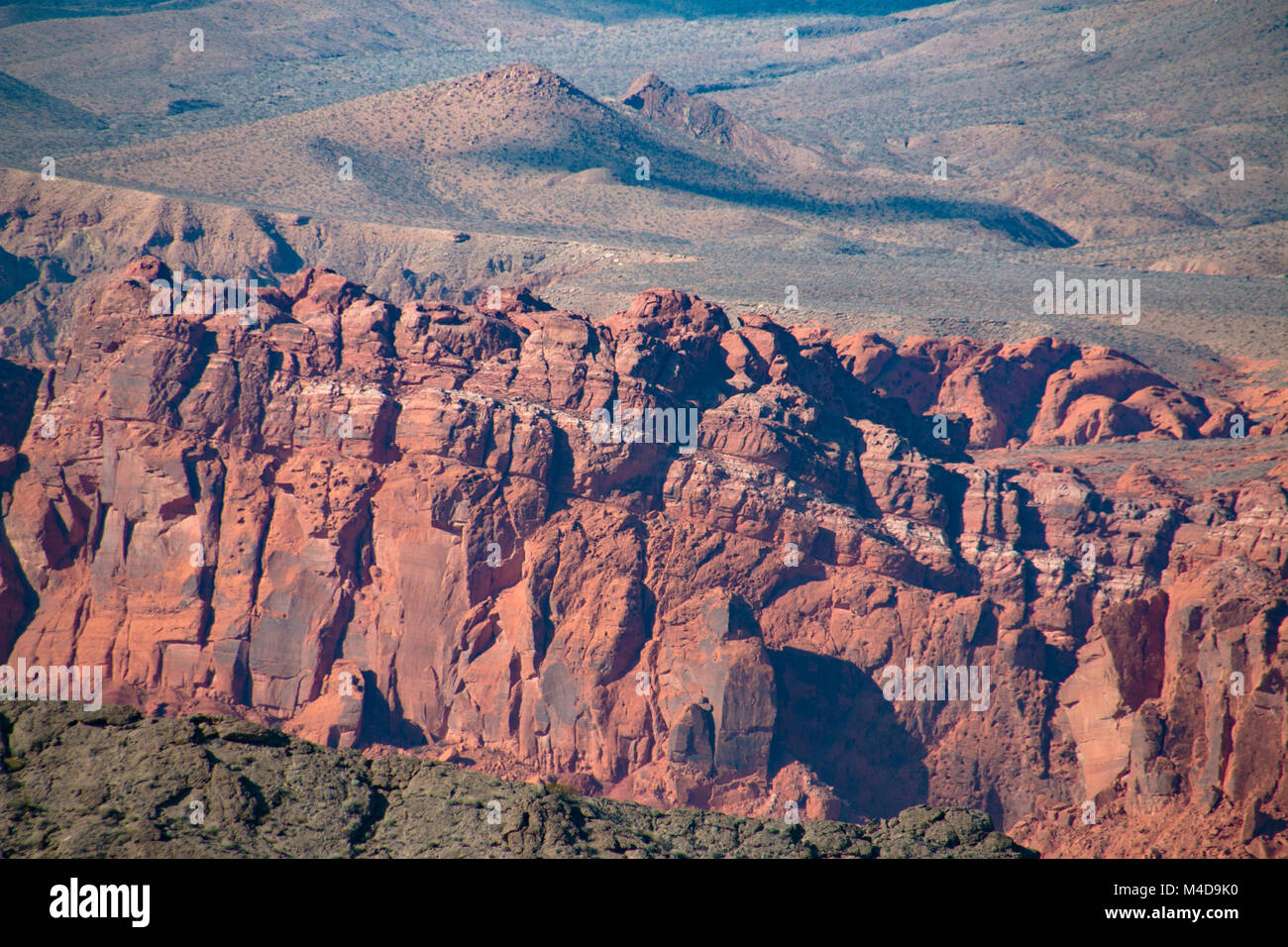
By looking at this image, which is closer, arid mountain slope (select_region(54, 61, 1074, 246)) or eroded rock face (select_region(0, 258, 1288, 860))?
eroded rock face (select_region(0, 258, 1288, 860))

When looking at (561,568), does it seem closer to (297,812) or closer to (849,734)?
(849,734)

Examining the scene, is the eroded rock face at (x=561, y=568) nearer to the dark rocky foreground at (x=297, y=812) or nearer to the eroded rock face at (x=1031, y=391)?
the dark rocky foreground at (x=297, y=812)

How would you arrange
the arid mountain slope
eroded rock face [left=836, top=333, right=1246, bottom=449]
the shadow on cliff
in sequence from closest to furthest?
the shadow on cliff, eroded rock face [left=836, top=333, right=1246, bottom=449], the arid mountain slope

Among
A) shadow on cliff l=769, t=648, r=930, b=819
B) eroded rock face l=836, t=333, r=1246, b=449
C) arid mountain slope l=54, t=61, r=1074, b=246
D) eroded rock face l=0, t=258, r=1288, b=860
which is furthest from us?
arid mountain slope l=54, t=61, r=1074, b=246

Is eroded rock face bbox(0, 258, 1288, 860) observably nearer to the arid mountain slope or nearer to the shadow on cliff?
the shadow on cliff

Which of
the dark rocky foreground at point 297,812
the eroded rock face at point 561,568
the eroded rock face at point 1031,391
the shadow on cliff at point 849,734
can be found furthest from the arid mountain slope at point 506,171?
the dark rocky foreground at point 297,812

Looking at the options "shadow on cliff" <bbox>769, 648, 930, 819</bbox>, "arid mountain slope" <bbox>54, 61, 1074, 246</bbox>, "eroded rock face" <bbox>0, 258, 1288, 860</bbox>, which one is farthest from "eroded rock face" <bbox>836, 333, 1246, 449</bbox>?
"arid mountain slope" <bbox>54, 61, 1074, 246</bbox>

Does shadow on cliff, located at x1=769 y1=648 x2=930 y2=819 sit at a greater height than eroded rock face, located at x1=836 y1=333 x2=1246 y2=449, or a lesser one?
lesser
